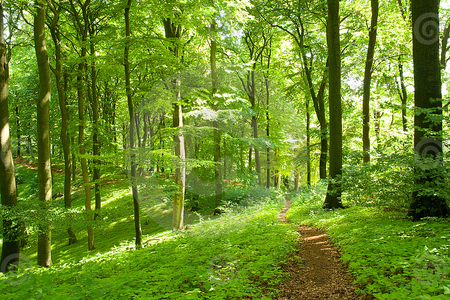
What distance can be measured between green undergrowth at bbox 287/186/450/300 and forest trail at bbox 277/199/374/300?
0.20m

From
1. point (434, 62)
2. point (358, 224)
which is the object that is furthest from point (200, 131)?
point (434, 62)

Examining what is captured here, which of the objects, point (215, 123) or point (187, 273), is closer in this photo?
point (187, 273)

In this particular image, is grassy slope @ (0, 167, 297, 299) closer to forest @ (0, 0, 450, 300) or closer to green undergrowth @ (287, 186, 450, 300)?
forest @ (0, 0, 450, 300)

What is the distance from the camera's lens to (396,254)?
3941 mm

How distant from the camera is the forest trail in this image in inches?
143

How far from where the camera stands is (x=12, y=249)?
6410mm

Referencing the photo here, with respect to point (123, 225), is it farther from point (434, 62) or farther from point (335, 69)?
point (434, 62)

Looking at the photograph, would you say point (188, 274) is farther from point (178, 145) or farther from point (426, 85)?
point (178, 145)

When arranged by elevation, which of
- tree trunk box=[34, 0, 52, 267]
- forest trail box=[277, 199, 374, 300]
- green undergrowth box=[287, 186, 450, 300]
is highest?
tree trunk box=[34, 0, 52, 267]

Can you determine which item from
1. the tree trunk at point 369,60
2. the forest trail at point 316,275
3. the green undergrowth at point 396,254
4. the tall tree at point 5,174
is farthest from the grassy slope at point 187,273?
the tree trunk at point 369,60

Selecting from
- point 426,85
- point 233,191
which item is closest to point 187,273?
point 426,85

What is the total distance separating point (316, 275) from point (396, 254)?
4.04 feet

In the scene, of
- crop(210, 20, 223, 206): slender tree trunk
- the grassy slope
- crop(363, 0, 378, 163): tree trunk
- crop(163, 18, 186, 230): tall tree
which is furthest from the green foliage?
crop(363, 0, 378, 163): tree trunk

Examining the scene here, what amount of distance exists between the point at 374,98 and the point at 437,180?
12.6 meters
